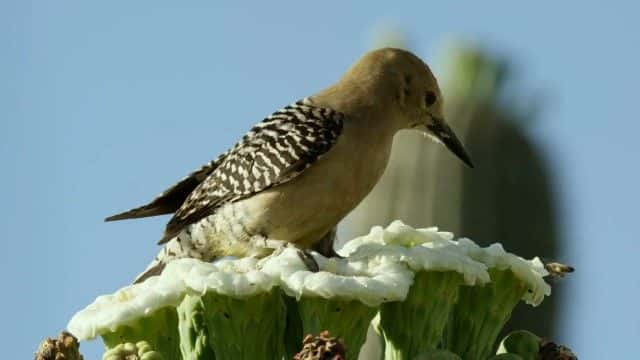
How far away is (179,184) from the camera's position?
9812mm

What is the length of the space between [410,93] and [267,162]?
90 cm

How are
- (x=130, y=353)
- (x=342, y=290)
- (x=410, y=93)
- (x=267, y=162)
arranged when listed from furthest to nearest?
(x=410, y=93) → (x=267, y=162) → (x=342, y=290) → (x=130, y=353)

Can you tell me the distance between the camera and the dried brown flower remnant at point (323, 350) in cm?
578

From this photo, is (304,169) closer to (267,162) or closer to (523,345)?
(267,162)

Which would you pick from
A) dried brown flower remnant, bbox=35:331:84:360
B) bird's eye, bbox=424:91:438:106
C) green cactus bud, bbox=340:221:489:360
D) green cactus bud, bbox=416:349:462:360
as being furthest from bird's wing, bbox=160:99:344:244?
dried brown flower remnant, bbox=35:331:84:360

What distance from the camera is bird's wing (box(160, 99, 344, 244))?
30.6ft

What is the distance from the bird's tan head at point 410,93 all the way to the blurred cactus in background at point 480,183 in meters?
11.4

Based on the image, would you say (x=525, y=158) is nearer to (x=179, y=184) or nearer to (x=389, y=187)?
(x=389, y=187)

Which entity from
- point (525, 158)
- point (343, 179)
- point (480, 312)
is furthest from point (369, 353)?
point (480, 312)

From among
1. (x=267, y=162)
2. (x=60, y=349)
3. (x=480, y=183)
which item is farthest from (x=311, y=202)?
(x=480, y=183)

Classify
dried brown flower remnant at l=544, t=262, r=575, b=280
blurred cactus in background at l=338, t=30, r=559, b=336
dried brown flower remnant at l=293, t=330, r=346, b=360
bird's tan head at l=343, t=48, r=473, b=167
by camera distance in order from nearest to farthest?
dried brown flower remnant at l=293, t=330, r=346, b=360 < dried brown flower remnant at l=544, t=262, r=575, b=280 < bird's tan head at l=343, t=48, r=473, b=167 < blurred cactus in background at l=338, t=30, r=559, b=336

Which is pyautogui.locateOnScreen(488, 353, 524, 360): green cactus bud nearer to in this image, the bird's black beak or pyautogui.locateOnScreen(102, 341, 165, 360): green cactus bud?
pyautogui.locateOnScreen(102, 341, 165, 360): green cactus bud

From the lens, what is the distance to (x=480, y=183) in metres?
24.0

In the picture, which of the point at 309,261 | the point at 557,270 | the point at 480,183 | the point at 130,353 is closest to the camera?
the point at 130,353
